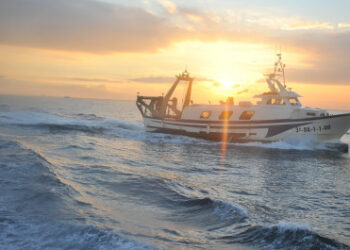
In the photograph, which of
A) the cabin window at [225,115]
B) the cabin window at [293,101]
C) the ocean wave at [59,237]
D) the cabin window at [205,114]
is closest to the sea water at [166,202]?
the ocean wave at [59,237]

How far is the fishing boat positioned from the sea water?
613 centimetres

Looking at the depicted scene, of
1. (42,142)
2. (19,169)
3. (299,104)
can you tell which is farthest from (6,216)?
(299,104)

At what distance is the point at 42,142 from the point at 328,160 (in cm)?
1710

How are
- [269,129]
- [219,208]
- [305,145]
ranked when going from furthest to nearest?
[269,129] → [305,145] → [219,208]

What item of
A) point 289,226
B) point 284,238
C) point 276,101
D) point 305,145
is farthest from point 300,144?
point 284,238

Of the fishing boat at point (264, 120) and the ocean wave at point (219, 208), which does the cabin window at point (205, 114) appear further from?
the ocean wave at point (219, 208)

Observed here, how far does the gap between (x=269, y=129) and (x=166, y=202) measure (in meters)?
16.5

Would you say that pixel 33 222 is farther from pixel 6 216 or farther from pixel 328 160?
pixel 328 160

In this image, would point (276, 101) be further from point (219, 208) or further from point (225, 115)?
point (219, 208)

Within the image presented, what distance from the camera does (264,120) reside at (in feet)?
79.2

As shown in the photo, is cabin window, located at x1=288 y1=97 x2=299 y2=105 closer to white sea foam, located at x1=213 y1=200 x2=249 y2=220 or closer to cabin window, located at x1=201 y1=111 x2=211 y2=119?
cabin window, located at x1=201 y1=111 x2=211 y2=119

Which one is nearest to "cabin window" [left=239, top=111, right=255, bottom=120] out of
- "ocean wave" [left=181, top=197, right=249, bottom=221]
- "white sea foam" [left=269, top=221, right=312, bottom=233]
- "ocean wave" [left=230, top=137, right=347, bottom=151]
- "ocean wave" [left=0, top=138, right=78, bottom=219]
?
"ocean wave" [left=230, top=137, right=347, bottom=151]

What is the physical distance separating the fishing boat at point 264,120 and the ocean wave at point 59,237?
63.2ft

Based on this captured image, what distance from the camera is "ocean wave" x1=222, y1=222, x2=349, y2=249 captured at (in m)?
6.41
